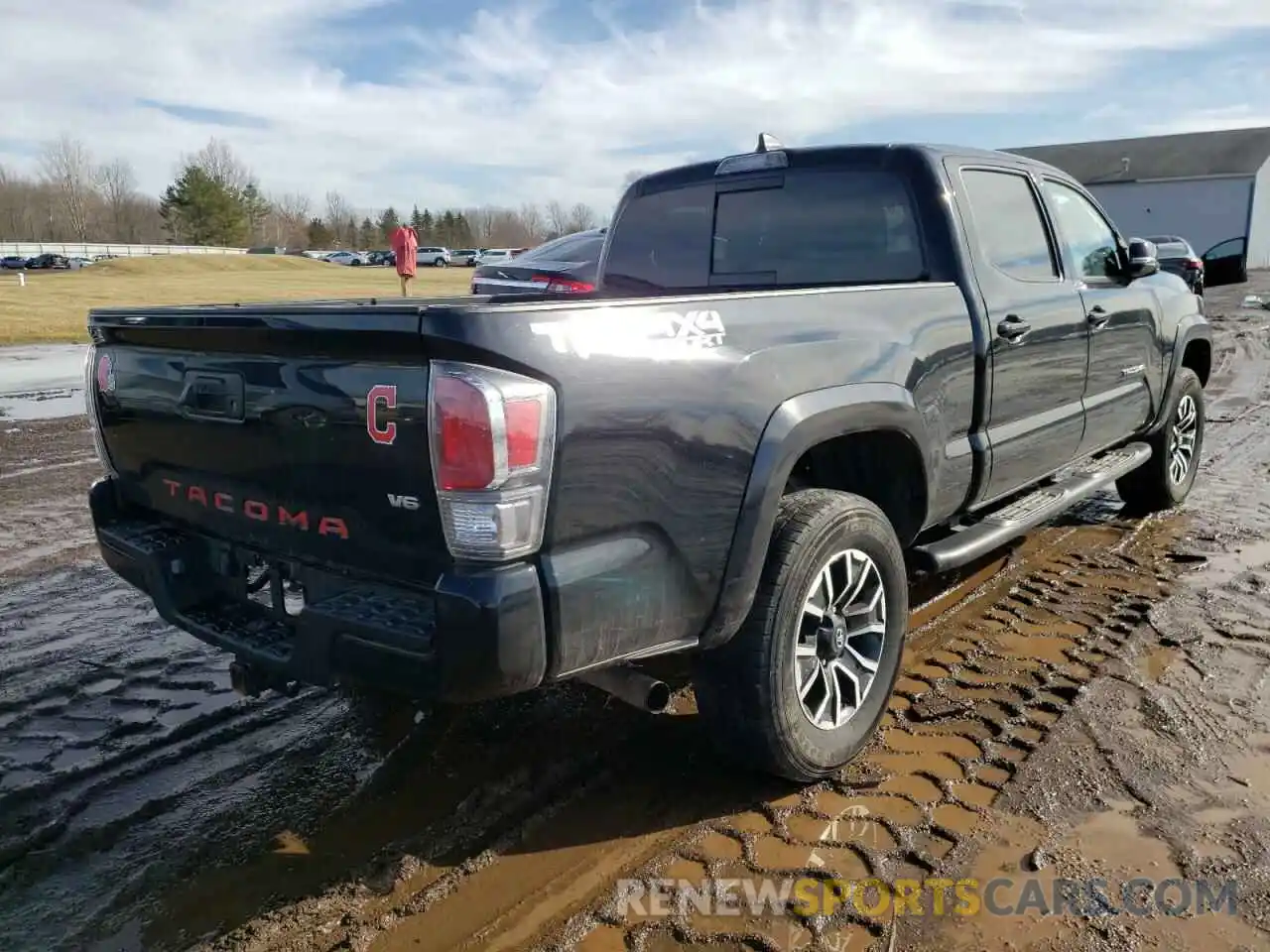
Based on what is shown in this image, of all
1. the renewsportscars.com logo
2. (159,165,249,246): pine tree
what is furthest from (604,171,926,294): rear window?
(159,165,249,246): pine tree

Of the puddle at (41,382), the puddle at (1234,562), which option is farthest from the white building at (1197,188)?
the puddle at (1234,562)

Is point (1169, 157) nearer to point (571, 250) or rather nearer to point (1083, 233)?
point (571, 250)

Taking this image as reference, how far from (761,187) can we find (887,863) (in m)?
2.75

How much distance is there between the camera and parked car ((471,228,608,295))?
9289 millimetres

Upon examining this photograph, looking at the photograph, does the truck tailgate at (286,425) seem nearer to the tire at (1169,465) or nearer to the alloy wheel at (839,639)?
the alloy wheel at (839,639)

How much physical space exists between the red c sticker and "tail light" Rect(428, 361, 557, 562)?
136 mm

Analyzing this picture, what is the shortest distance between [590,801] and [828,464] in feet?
4.65

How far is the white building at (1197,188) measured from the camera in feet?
156

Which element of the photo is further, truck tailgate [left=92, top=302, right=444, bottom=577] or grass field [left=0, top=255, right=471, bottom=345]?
grass field [left=0, top=255, right=471, bottom=345]

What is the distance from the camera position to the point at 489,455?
7.39 feet

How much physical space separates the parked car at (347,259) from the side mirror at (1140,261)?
71810 mm

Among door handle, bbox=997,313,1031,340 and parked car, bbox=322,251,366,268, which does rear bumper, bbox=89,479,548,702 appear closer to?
door handle, bbox=997,313,1031,340

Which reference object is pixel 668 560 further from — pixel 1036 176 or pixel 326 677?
pixel 1036 176

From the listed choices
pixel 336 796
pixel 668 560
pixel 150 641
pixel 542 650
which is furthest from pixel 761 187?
pixel 150 641
